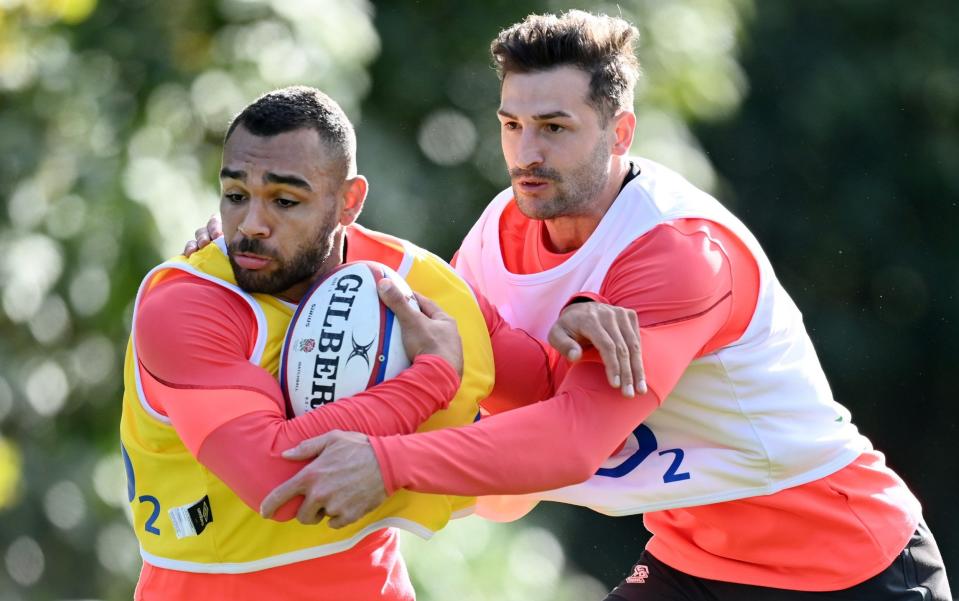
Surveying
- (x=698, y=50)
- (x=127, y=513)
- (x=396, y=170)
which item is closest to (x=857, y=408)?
(x=698, y=50)

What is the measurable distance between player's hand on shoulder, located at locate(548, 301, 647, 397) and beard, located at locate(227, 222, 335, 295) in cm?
63

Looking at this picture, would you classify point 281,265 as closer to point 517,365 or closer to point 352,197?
point 352,197

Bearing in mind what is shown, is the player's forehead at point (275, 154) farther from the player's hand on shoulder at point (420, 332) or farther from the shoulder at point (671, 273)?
the shoulder at point (671, 273)

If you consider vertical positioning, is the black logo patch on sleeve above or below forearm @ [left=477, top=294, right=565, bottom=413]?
below

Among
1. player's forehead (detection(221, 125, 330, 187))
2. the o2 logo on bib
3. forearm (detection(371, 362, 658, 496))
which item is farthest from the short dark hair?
the o2 logo on bib

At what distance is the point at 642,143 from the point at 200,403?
5.26m

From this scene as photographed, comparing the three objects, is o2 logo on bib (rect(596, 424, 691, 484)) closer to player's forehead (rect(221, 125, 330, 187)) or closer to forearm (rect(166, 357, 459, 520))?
forearm (rect(166, 357, 459, 520))

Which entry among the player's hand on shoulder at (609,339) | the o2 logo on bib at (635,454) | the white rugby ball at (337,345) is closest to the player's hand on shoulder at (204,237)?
the white rugby ball at (337,345)

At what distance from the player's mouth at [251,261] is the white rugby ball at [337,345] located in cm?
14

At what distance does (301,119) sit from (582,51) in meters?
0.91

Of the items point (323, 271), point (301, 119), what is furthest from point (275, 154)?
point (323, 271)

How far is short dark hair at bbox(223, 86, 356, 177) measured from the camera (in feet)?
12.8

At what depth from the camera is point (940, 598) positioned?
174 inches

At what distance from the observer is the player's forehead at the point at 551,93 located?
4.35 metres
